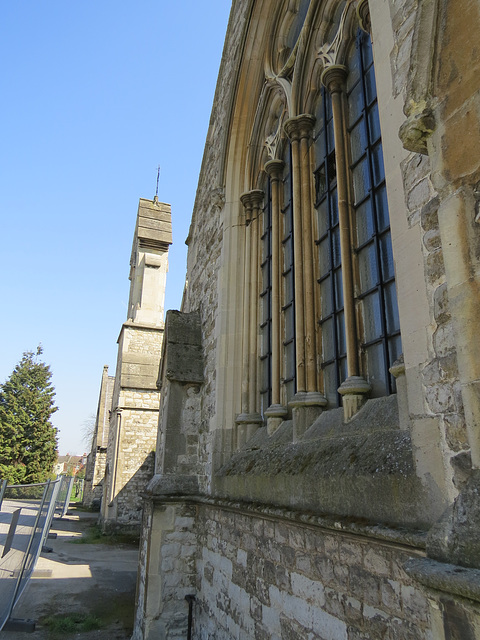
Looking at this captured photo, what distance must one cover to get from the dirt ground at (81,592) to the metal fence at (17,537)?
1.68 feet

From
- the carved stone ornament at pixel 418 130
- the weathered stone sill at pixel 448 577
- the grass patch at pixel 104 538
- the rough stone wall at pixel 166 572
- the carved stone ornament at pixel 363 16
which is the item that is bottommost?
the grass patch at pixel 104 538

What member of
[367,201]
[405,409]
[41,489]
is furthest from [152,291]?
[405,409]

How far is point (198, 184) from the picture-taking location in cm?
820

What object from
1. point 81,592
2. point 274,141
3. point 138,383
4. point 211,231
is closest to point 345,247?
point 274,141

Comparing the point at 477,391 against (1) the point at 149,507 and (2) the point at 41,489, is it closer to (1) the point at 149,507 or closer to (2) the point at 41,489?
(1) the point at 149,507

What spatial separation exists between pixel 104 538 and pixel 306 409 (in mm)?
11531

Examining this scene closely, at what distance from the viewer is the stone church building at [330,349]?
1.70 m

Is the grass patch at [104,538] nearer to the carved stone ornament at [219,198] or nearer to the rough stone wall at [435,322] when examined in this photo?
the carved stone ornament at [219,198]

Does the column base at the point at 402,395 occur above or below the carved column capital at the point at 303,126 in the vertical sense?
below

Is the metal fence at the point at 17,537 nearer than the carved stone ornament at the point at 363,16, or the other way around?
the carved stone ornament at the point at 363,16

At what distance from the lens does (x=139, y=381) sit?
15.5m

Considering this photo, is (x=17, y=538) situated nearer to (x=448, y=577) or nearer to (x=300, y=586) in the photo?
(x=300, y=586)

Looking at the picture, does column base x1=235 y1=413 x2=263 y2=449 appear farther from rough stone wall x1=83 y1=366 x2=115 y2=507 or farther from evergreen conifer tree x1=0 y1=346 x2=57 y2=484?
evergreen conifer tree x1=0 y1=346 x2=57 y2=484

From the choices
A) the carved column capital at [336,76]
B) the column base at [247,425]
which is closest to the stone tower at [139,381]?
the column base at [247,425]
